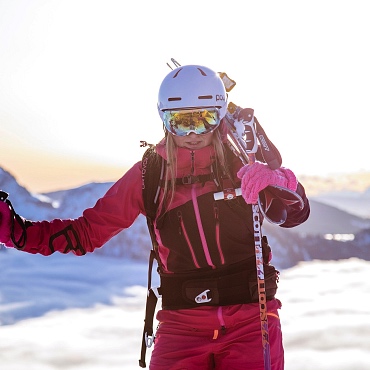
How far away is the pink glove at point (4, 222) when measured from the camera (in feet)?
15.4

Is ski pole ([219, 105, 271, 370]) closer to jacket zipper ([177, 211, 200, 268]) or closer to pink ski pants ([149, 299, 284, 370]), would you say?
pink ski pants ([149, 299, 284, 370])

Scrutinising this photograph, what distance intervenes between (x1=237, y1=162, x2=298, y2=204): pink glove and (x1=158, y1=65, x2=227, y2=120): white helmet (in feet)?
1.76

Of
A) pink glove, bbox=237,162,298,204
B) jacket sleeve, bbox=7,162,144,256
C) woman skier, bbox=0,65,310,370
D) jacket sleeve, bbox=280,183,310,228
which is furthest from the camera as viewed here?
jacket sleeve, bbox=7,162,144,256

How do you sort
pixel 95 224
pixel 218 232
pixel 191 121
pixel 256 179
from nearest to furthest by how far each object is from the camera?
pixel 256 179 < pixel 218 232 < pixel 191 121 < pixel 95 224

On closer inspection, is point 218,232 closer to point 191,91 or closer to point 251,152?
point 251,152

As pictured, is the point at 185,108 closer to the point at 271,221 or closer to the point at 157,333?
the point at 271,221

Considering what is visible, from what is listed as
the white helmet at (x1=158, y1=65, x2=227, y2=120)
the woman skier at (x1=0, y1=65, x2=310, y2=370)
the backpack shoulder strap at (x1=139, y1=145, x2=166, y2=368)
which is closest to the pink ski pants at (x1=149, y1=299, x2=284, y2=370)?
the woman skier at (x1=0, y1=65, x2=310, y2=370)

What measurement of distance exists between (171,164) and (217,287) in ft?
2.98

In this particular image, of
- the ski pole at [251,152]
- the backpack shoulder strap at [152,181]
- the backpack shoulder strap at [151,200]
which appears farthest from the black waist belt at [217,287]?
the backpack shoulder strap at [152,181]

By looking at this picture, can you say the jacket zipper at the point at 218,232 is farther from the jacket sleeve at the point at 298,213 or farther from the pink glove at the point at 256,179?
the jacket sleeve at the point at 298,213

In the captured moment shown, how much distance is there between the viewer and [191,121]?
15.6 ft

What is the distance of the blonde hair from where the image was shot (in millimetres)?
4793

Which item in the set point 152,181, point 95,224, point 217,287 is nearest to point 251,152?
point 152,181

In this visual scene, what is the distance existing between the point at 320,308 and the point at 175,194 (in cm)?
5729
